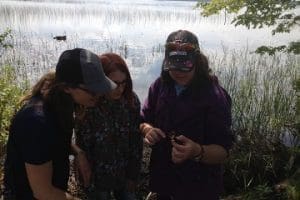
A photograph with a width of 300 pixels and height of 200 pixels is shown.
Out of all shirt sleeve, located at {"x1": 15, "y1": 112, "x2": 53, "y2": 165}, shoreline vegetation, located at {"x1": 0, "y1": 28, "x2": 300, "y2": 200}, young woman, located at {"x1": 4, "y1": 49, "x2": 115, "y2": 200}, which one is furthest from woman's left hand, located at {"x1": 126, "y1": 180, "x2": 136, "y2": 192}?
shoreline vegetation, located at {"x1": 0, "y1": 28, "x2": 300, "y2": 200}

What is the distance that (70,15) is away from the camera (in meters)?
23.6

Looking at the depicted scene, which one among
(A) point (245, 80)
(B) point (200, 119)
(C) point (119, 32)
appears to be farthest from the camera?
(C) point (119, 32)

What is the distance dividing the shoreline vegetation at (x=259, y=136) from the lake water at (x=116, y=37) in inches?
109

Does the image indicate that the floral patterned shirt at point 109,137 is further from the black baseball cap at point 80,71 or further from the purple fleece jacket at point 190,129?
the black baseball cap at point 80,71

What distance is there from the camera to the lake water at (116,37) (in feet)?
37.5

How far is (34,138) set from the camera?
1.83 metres

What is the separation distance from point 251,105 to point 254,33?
1251 centimetres

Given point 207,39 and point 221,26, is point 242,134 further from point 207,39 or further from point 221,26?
point 221,26

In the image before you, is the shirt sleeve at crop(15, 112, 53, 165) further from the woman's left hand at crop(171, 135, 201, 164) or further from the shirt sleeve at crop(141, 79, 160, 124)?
the shirt sleeve at crop(141, 79, 160, 124)

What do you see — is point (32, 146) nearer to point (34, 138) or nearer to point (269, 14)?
point (34, 138)

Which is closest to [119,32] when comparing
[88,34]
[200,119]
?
[88,34]

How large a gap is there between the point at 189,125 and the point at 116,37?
14.2m

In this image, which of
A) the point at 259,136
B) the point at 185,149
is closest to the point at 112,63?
the point at 185,149

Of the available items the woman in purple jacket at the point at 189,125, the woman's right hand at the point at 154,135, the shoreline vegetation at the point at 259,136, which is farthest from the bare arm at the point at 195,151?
the shoreline vegetation at the point at 259,136
